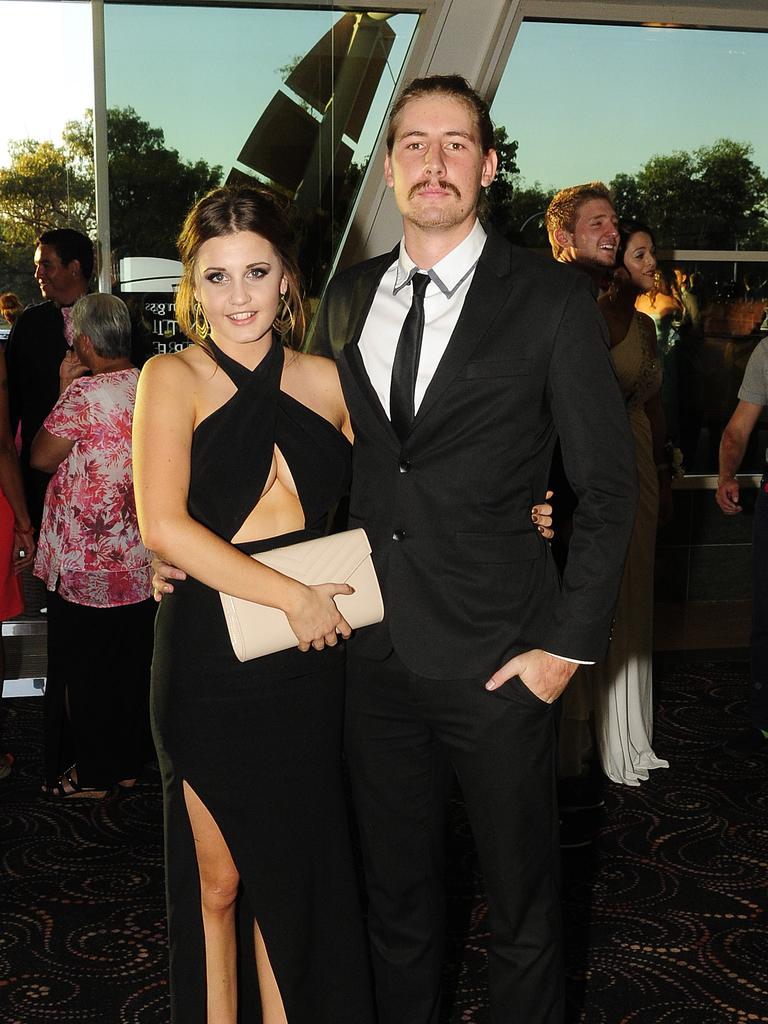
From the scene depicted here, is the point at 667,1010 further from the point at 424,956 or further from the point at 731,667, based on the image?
the point at 731,667

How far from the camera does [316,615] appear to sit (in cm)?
197

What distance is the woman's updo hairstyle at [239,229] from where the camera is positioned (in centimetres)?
205

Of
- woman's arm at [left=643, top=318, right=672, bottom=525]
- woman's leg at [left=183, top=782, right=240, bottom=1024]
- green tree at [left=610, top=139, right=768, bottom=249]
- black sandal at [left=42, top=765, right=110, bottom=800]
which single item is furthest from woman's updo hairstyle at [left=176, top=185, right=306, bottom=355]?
green tree at [left=610, top=139, right=768, bottom=249]

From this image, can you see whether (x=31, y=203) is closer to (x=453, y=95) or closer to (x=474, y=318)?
(x=453, y=95)

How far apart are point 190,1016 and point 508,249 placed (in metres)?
1.53

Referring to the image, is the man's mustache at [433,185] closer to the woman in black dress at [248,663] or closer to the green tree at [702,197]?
the woman in black dress at [248,663]

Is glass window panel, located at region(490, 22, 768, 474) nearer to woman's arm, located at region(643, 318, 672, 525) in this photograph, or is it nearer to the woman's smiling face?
woman's arm, located at region(643, 318, 672, 525)

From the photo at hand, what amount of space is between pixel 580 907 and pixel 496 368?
1838mm

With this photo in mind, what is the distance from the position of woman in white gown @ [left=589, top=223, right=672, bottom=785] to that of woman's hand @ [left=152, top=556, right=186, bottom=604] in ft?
6.71

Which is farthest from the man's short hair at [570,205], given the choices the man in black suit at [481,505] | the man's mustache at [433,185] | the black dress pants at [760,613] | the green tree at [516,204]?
the green tree at [516,204]

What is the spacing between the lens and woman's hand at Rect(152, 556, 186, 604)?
6.79 ft

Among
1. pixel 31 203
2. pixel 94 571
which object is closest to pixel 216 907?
pixel 94 571

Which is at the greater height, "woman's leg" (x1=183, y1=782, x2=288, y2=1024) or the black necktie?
the black necktie

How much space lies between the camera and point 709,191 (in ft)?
23.0
